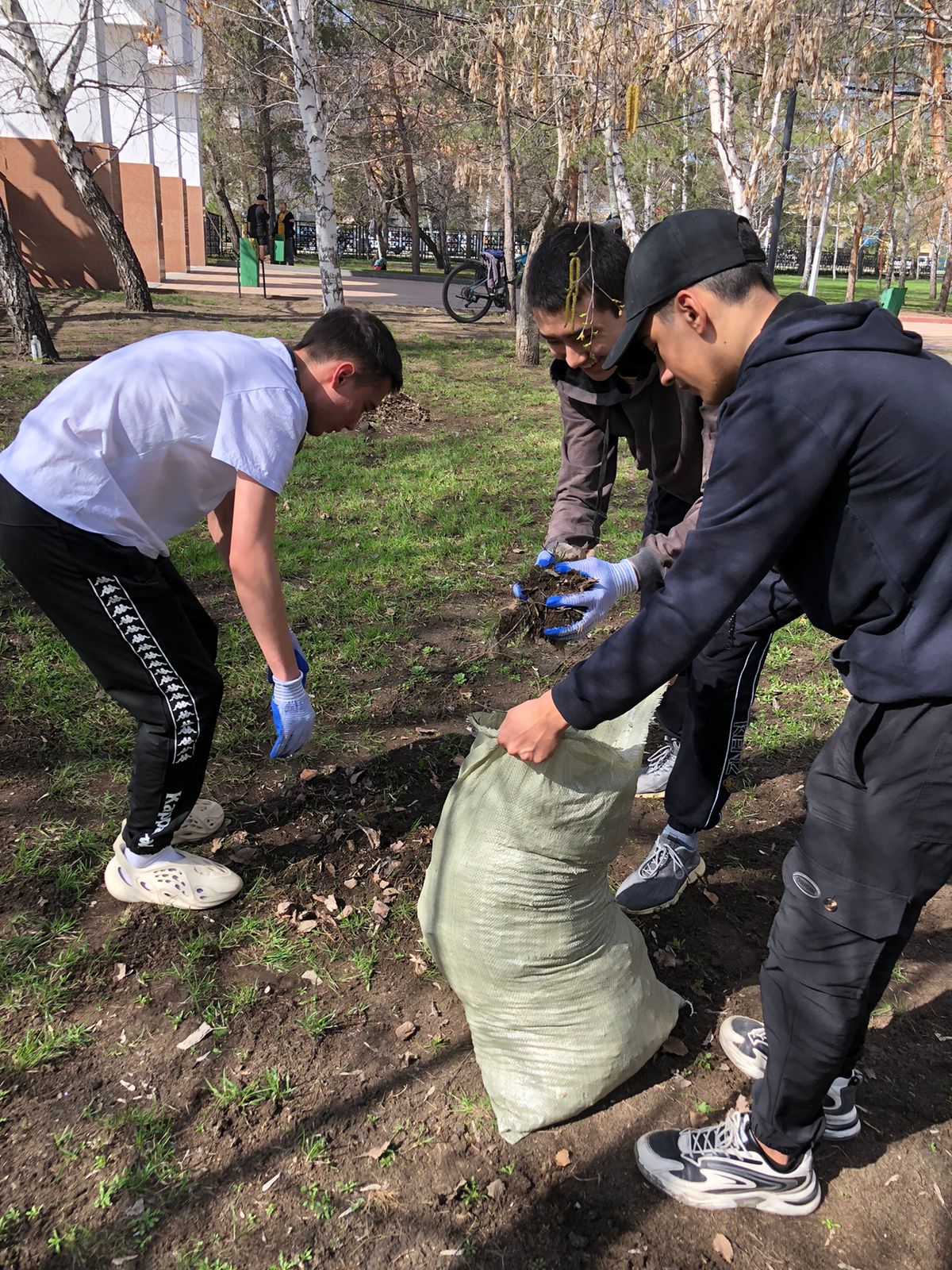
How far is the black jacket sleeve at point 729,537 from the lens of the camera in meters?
1.24

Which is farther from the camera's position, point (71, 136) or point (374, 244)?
point (374, 244)

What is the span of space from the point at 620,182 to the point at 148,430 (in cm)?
716

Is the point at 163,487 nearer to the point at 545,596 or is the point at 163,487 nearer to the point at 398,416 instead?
the point at 545,596

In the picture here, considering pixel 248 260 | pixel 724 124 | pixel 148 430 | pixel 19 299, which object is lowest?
pixel 148 430

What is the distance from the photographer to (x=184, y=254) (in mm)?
20031

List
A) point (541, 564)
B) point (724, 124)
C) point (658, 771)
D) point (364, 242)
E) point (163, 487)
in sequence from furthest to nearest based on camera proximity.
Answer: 1. point (364, 242)
2. point (724, 124)
3. point (658, 771)
4. point (541, 564)
5. point (163, 487)

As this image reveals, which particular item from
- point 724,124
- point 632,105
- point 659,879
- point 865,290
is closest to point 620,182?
point 724,124

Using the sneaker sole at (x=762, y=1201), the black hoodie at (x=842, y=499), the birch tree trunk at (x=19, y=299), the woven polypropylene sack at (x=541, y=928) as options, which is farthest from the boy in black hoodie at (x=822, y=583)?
the birch tree trunk at (x=19, y=299)

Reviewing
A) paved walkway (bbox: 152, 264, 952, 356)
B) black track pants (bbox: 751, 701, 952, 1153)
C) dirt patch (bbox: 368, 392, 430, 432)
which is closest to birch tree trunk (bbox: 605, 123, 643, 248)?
dirt patch (bbox: 368, 392, 430, 432)

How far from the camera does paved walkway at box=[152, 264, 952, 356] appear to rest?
17.0 metres

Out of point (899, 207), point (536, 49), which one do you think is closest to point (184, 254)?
point (536, 49)

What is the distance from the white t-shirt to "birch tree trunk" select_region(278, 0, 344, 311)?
17.7ft

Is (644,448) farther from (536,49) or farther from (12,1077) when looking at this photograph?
(536,49)

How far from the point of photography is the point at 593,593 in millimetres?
2271
